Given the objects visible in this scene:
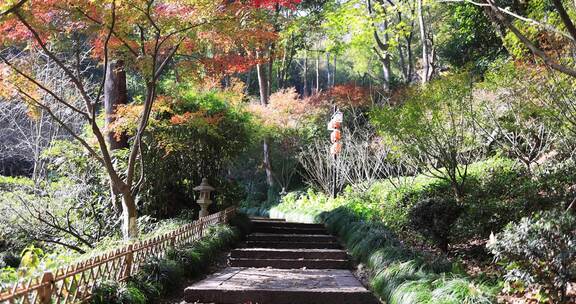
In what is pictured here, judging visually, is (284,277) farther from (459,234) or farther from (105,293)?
(105,293)

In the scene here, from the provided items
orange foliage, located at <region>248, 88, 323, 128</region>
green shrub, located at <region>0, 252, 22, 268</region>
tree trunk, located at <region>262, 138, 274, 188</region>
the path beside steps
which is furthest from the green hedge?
tree trunk, located at <region>262, 138, 274, 188</region>

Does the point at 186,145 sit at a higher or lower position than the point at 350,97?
lower

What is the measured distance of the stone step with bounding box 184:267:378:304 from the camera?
5570mm

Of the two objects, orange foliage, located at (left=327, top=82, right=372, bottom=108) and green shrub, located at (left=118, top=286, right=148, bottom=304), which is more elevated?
orange foliage, located at (left=327, top=82, right=372, bottom=108)

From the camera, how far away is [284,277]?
668cm

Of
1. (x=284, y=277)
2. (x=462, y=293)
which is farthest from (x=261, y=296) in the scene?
(x=462, y=293)

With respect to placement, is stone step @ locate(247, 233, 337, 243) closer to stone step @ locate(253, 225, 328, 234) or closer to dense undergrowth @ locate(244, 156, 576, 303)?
dense undergrowth @ locate(244, 156, 576, 303)

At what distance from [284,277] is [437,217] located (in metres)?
2.36

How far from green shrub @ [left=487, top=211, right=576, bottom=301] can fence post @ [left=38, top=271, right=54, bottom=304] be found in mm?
3588

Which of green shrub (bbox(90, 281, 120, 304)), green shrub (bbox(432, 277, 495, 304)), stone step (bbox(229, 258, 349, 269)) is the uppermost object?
green shrub (bbox(90, 281, 120, 304))

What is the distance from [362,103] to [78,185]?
12.6 metres

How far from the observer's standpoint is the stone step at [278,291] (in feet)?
18.3

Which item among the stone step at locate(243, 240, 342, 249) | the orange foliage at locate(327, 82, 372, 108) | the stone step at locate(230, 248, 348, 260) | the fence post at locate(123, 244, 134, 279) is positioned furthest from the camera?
the orange foliage at locate(327, 82, 372, 108)

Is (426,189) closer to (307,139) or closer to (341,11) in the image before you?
(341,11)
